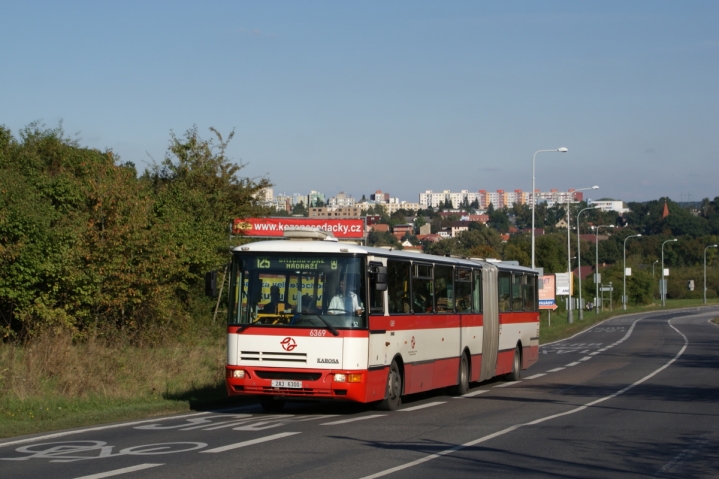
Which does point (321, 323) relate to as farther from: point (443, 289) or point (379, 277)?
point (443, 289)

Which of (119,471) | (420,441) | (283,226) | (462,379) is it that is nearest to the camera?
(119,471)

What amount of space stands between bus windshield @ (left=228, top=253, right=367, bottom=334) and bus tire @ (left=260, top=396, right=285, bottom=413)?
173 centimetres

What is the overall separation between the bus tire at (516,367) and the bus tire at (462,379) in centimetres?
453

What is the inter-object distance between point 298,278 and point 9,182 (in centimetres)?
1050

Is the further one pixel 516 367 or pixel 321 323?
pixel 516 367

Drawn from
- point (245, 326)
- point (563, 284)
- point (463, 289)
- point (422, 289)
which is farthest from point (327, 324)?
point (563, 284)

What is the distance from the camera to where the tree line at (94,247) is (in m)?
22.9

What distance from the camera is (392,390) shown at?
1703 centimetres

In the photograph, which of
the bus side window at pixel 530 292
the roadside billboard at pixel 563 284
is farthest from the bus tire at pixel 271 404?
the roadside billboard at pixel 563 284

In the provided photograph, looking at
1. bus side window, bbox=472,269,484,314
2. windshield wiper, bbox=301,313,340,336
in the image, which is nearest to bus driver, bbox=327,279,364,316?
windshield wiper, bbox=301,313,340,336

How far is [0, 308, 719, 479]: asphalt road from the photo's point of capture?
1033cm

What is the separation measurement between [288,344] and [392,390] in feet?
8.10

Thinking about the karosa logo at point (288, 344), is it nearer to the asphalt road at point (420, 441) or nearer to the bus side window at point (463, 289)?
the asphalt road at point (420, 441)

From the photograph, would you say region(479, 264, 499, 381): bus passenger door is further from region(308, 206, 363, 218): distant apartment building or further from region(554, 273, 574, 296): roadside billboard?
region(554, 273, 574, 296): roadside billboard
